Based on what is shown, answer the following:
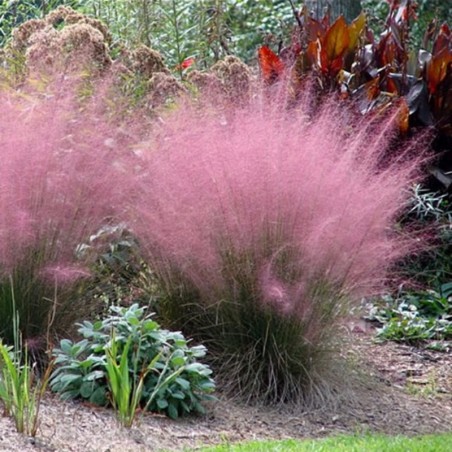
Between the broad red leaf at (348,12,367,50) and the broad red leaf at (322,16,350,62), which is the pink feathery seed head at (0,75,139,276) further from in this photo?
the broad red leaf at (348,12,367,50)

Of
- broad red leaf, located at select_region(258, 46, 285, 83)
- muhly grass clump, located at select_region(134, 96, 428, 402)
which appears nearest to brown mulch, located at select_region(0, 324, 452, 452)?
muhly grass clump, located at select_region(134, 96, 428, 402)

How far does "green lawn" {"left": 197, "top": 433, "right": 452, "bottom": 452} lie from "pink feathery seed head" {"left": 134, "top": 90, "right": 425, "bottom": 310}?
793mm

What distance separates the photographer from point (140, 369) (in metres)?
4.84

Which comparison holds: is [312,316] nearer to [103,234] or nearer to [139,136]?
[103,234]

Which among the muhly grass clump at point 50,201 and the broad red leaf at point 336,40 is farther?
the broad red leaf at point 336,40

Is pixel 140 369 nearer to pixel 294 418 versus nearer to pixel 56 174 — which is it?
pixel 294 418

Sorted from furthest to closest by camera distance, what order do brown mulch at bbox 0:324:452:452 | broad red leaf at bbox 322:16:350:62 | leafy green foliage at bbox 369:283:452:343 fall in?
1. broad red leaf at bbox 322:16:350:62
2. leafy green foliage at bbox 369:283:452:343
3. brown mulch at bbox 0:324:452:452

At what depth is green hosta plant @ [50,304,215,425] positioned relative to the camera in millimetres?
4715

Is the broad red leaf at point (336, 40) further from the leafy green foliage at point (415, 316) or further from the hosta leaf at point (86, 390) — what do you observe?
the hosta leaf at point (86, 390)

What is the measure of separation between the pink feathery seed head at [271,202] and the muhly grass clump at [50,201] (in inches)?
12.4

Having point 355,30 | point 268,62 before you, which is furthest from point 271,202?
point 355,30

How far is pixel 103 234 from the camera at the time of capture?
5.52 metres

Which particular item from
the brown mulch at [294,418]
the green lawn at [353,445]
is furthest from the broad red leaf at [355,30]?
the green lawn at [353,445]

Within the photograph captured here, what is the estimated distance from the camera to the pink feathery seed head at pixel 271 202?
5137 mm
